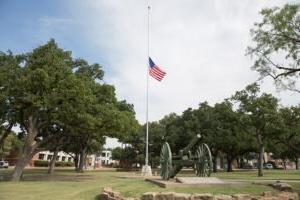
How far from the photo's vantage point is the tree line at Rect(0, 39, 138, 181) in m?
27.0

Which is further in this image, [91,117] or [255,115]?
[255,115]

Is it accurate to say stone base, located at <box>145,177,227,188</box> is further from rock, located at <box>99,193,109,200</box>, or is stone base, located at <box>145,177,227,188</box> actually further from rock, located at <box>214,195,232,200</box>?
rock, located at <box>214,195,232,200</box>

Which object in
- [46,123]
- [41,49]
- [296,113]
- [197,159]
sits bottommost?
[197,159]

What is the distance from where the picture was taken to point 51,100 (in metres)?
27.0

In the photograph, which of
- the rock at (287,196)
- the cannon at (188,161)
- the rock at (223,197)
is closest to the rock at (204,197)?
the rock at (223,197)

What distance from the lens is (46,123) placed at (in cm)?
2952

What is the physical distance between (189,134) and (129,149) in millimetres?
17528

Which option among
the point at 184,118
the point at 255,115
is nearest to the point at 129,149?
the point at 184,118

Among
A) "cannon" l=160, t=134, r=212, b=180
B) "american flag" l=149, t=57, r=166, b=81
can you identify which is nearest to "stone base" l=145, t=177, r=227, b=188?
"cannon" l=160, t=134, r=212, b=180

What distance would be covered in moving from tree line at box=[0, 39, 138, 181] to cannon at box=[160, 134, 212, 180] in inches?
305

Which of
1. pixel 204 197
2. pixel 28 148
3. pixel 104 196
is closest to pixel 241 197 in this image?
pixel 204 197

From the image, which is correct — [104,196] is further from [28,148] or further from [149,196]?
[28,148]

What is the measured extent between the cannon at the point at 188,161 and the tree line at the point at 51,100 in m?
7.74

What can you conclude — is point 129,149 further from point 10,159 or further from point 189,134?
point 10,159
